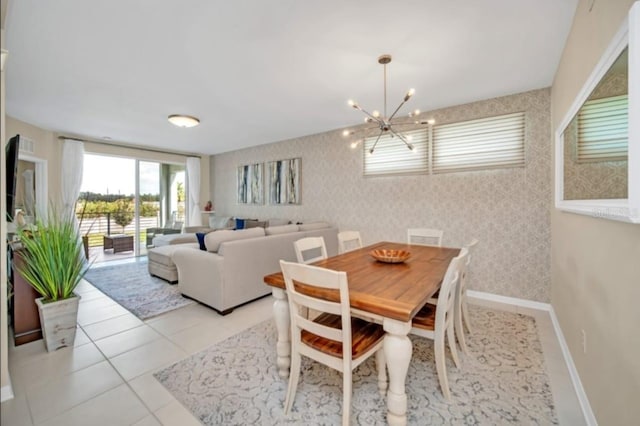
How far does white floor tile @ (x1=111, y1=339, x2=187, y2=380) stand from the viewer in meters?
1.94

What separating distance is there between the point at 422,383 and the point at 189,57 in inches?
129

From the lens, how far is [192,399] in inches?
65.3

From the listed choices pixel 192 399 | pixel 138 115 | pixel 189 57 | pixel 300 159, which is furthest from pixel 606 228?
pixel 138 115

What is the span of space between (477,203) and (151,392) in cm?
382

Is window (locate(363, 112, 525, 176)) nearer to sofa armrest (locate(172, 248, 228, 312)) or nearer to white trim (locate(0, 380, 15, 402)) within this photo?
sofa armrest (locate(172, 248, 228, 312))

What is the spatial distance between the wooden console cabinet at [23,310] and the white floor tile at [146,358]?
0.98 meters

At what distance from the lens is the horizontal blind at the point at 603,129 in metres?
1.09

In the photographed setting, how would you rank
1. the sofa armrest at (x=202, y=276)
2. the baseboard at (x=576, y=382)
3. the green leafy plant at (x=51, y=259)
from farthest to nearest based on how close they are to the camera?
the sofa armrest at (x=202, y=276) < the green leafy plant at (x=51, y=259) < the baseboard at (x=576, y=382)

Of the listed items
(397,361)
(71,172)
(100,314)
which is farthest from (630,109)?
(71,172)

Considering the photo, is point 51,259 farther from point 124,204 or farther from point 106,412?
point 124,204

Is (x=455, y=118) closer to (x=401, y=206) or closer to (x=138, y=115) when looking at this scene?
(x=401, y=206)

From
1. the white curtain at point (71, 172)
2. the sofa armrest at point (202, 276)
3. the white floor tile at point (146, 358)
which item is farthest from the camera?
the white curtain at point (71, 172)

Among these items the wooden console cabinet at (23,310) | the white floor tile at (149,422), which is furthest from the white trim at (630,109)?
the wooden console cabinet at (23,310)

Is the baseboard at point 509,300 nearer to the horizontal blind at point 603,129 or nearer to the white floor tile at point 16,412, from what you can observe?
the horizontal blind at point 603,129
